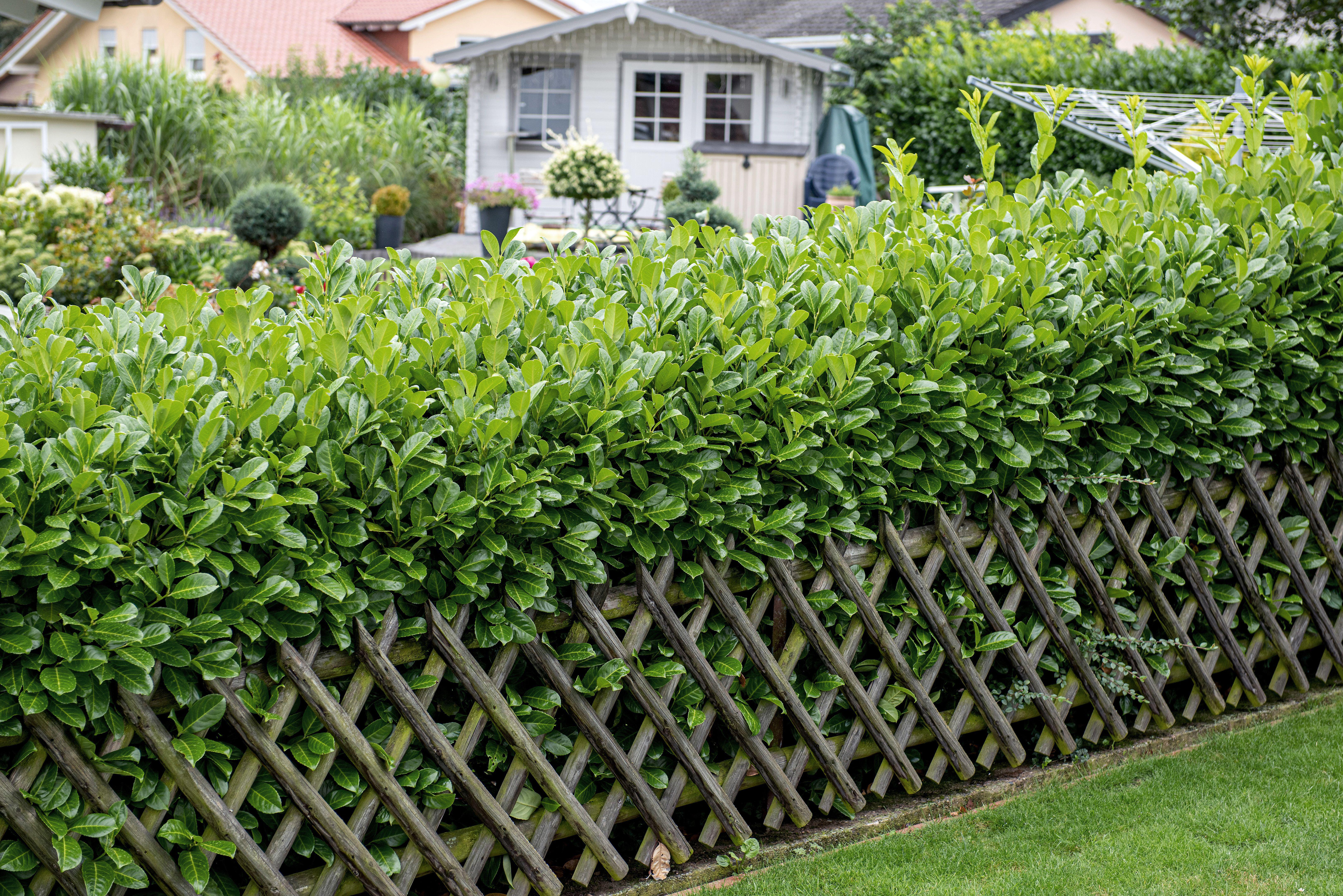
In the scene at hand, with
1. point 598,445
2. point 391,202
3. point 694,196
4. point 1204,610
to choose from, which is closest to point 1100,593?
point 1204,610

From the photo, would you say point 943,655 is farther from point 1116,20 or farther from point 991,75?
point 1116,20

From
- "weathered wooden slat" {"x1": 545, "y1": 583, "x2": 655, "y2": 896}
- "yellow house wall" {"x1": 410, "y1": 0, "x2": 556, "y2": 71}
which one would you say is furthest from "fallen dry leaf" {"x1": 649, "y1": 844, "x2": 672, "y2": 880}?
"yellow house wall" {"x1": 410, "y1": 0, "x2": 556, "y2": 71}

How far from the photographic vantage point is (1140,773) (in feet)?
12.0

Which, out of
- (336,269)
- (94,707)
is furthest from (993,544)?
(94,707)

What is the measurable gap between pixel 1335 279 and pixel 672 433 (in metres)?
2.56

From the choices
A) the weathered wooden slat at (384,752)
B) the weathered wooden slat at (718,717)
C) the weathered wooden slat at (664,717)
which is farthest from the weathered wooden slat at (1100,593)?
the weathered wooden slat at (384,752)

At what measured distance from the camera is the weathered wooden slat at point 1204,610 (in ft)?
12.3

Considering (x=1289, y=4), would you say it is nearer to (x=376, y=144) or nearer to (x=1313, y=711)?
(x=1313, y=711)

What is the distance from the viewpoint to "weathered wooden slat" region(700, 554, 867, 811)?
3037mm

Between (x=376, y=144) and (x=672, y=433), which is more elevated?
(x=376, y=144)

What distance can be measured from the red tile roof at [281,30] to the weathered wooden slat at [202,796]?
33.5 meters

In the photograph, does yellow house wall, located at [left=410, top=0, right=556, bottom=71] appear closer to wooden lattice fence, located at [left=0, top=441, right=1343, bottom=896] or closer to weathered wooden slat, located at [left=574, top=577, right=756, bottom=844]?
wooden lattice fence, located at [left=0, top=441, right=1343, bottom=896]

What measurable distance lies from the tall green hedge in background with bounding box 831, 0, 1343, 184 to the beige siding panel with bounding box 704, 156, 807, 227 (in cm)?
188

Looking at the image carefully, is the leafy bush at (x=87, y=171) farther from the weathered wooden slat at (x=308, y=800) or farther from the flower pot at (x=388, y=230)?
the weathered wooden slat at (x=308, y=800)
